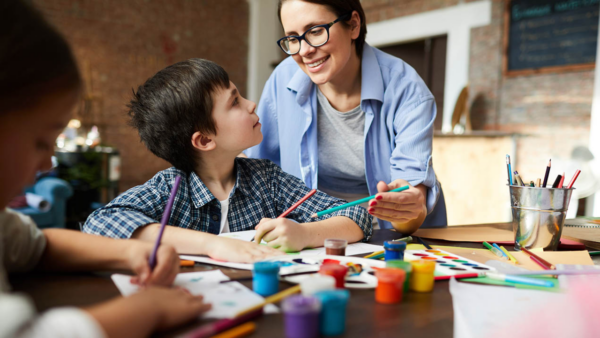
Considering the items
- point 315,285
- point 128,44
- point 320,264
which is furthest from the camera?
point 128,44

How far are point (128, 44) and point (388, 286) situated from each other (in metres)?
5.87

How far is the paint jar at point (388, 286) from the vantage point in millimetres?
674

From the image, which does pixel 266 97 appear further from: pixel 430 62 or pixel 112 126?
pixel 112 126

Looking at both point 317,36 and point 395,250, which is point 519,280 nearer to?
point 395,250

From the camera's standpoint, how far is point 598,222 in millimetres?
1646

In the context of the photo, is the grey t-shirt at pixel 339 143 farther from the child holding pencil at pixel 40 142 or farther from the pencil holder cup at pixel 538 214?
the child holding pencil at pixel 40 142

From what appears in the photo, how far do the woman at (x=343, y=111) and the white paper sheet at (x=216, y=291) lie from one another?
0.82m

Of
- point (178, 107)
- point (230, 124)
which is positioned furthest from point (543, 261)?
point (178, 107)

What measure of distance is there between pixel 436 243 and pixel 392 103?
1.92 ft

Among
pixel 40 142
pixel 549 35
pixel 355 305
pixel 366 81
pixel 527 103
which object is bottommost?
pixel 355 305

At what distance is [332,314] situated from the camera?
55 cm

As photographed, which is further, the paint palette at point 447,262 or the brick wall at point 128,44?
the brick wall at point 128,44

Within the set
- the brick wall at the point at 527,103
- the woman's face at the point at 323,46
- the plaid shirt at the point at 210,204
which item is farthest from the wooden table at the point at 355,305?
the brick wall at the point at 527,103

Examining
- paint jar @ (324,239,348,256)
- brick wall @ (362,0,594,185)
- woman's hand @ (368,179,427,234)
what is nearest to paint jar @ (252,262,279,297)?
paint jar @ (324,239,348,256)
